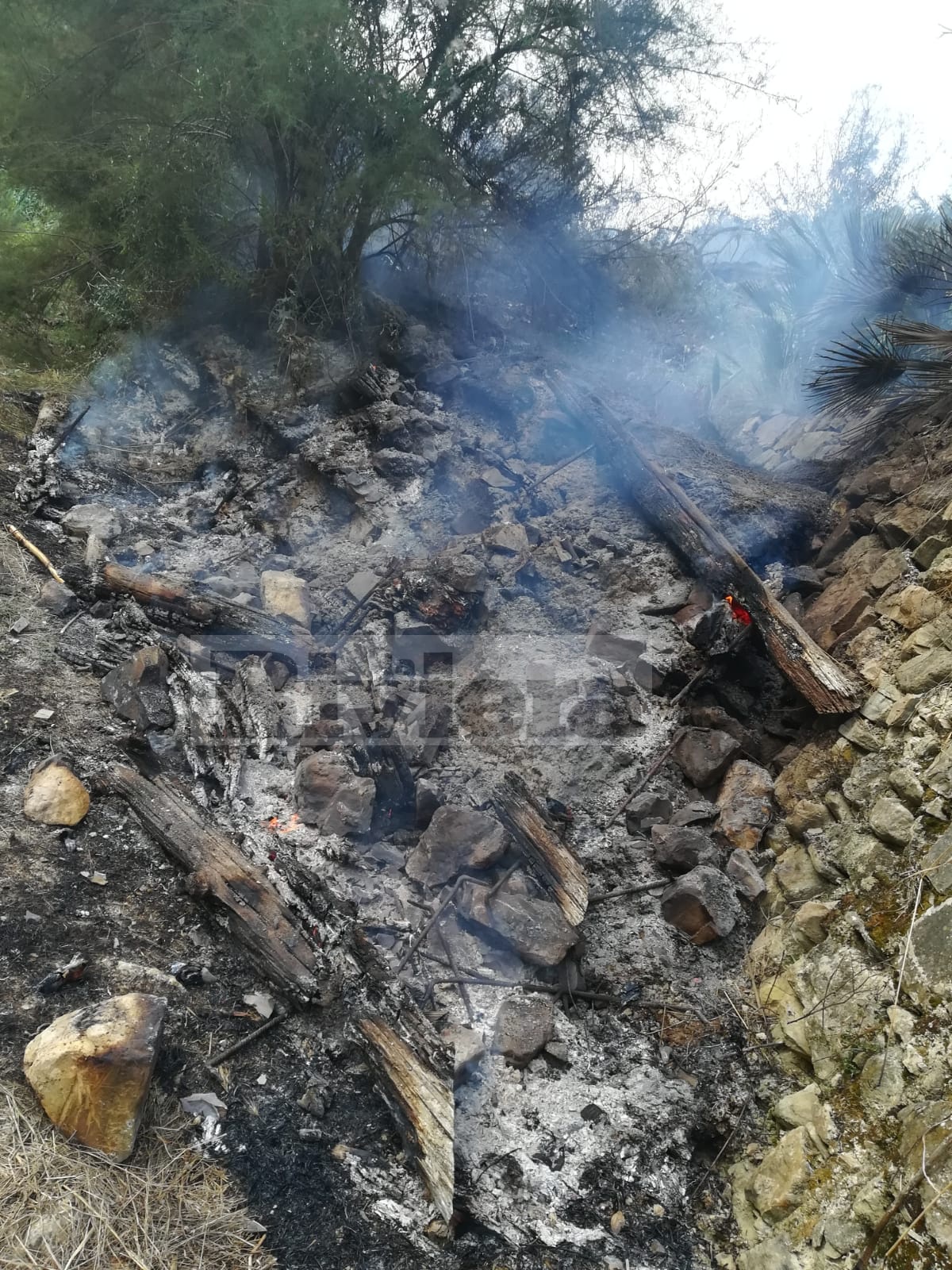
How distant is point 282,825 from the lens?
4.28m

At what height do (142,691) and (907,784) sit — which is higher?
(907,784)

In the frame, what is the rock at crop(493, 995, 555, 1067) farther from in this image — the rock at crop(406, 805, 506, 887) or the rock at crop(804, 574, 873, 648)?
the rock at crop(804, 574, 873, 648)

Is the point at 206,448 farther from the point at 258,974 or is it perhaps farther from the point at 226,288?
the point at 258,974

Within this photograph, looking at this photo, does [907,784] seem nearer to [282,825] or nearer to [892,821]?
[892,821]

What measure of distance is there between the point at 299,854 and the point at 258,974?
76 cm

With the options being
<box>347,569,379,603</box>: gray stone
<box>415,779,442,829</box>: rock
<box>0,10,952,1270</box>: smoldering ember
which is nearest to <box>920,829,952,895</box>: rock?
<box>0,10,952,1270</box>: smoldering ember

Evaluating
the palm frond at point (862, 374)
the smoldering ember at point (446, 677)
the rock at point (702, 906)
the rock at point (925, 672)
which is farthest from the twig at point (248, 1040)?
the palm frond at point (862, 374)

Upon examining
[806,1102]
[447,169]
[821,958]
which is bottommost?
[806,1102]

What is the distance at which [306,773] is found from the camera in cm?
439

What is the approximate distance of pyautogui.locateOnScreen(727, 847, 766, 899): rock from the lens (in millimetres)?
3908

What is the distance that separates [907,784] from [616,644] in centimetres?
232

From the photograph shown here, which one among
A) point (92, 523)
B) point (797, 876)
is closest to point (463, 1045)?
point (797, 876)

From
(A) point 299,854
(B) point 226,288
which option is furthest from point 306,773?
(B) point 226,288

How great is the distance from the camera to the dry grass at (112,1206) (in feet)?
7.52
